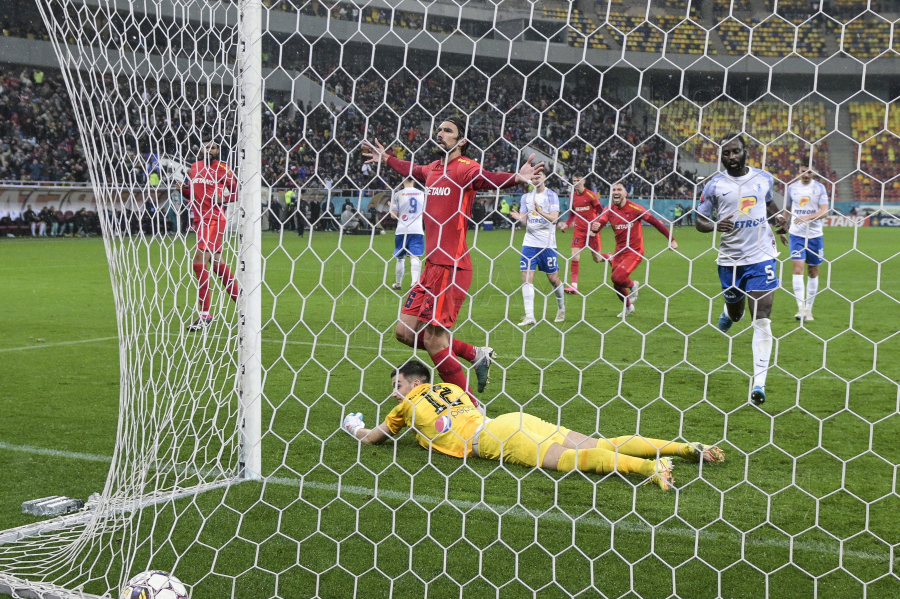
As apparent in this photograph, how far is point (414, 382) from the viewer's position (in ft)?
14.8

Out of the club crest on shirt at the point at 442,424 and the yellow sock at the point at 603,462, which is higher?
the yellow sock at the point at 603,462

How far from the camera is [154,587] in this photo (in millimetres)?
2797

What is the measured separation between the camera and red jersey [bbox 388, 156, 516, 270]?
4660mm

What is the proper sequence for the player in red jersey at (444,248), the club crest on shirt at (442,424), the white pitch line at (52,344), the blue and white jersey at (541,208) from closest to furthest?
the club crest on shirt at (442,424) → the player in red jersey at (444,248) → the white pitch line at (52,344) → the blue and white jersey at (541,208)

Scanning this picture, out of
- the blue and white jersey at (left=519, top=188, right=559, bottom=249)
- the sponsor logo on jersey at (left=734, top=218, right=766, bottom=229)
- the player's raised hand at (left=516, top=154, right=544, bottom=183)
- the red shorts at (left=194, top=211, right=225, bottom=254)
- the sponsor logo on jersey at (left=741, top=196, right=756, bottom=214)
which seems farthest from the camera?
the blue and white jersey at (left=519, top=188, right=559, bottom=249)

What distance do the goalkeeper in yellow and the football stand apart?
1.34 meters

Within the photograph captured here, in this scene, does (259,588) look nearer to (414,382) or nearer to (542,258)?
(414,382)

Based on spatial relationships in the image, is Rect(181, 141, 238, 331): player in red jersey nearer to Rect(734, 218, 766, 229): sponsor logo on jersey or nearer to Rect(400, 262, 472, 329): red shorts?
Rect(400, 262, 472, 329): red shorts

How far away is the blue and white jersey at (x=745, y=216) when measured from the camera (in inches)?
213

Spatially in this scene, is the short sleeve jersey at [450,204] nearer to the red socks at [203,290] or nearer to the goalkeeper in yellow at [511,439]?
the goalkeeper in yellow at [511,439]

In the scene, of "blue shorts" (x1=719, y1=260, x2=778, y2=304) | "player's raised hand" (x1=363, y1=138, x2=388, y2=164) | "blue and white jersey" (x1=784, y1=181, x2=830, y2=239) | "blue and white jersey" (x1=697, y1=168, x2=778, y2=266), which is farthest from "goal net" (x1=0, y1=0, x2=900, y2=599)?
"blue and white jersey" (x1=784, y1=181, x2=830, y2=239)

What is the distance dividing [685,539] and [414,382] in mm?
1657

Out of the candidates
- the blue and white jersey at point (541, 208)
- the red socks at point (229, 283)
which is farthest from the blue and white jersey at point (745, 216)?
the blue and white jersey at point (541, 208)

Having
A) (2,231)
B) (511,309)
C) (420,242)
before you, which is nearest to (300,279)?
(420,242)
